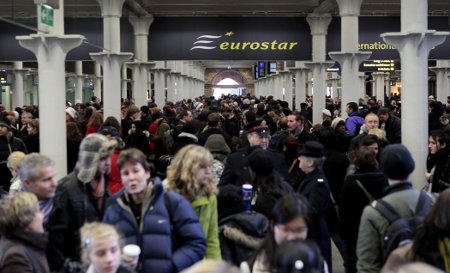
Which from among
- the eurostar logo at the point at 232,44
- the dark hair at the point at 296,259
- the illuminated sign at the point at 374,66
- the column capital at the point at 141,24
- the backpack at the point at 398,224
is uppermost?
the column capital at the point at 141,24

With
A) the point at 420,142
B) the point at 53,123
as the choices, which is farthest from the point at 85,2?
the point at 420,142

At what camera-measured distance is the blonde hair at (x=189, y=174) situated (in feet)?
16.2

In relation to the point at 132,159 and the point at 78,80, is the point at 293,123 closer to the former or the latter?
the point at 132,159

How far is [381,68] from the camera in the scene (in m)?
29.9

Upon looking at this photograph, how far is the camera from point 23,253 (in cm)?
394

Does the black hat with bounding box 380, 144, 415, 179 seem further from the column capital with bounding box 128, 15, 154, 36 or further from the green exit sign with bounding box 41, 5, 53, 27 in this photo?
the column capital with bounding box 128, 15, 154, 36

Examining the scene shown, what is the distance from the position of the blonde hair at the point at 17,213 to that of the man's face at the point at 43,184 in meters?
0.70

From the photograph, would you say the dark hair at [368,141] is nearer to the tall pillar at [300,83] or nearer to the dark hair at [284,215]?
the dark hair at [284,215]

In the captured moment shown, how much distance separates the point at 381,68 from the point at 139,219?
2650 centimetres

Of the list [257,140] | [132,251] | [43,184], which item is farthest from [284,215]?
[257,140]

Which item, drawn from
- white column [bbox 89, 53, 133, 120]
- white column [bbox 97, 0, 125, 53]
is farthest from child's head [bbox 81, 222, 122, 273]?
white column [bbox 97, 0, 125, 53]

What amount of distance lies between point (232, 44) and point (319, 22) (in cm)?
307

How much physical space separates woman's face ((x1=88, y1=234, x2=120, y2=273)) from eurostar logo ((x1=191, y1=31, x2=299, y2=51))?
2211 cm

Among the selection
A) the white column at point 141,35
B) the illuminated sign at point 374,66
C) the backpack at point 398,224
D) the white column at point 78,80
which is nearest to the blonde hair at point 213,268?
the backpack at point 398,224
